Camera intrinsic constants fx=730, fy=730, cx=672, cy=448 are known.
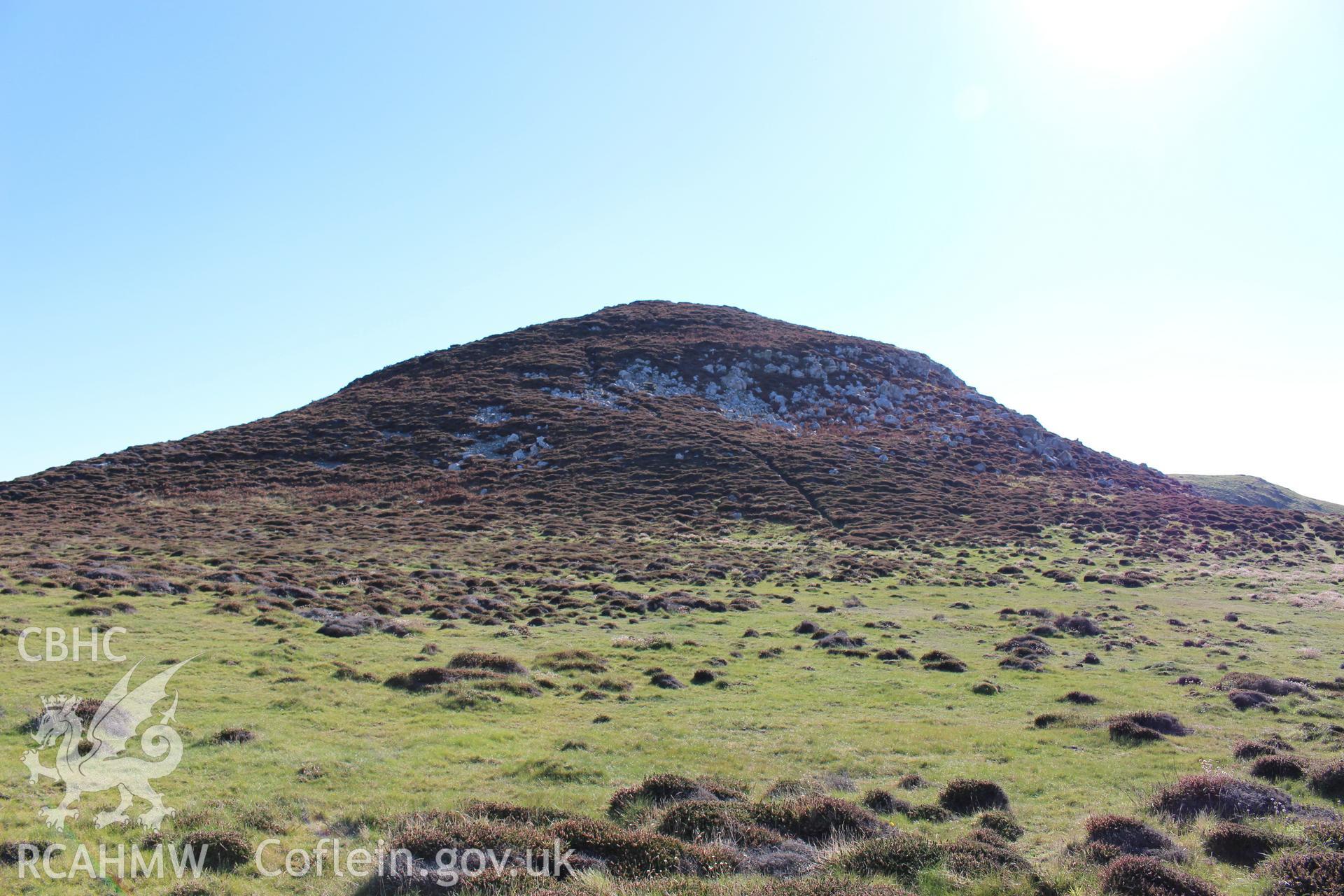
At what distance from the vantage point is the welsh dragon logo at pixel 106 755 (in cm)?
1056

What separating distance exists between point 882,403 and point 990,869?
96.4m

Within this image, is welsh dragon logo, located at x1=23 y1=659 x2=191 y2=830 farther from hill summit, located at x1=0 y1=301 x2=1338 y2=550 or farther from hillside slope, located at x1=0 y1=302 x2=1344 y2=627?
hill summit, located at x1=0 y1=301 x2=1338 y2=550

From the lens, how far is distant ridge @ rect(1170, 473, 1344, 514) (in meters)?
151

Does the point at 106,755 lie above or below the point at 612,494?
below

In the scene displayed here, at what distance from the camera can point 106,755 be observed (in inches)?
503

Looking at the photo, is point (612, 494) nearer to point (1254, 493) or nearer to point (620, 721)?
point (620, 721)

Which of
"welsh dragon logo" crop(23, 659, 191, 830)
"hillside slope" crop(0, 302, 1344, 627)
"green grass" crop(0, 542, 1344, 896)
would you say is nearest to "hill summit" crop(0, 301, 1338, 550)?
"hillside slope" crop(0, 302, 1344, 627)

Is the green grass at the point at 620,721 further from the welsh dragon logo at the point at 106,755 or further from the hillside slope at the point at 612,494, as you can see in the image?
the hillside slope at the point at 612,494

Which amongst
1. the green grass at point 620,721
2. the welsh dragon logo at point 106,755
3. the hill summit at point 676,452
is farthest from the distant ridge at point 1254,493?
the welsh dragon logo at point 106,755

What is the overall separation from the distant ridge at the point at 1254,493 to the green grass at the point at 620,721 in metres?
149

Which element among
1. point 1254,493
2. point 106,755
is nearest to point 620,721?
point 106,755

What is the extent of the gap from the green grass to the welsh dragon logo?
28 centimetres

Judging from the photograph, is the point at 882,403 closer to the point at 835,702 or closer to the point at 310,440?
the point at 310,440

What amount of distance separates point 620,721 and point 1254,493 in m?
193
